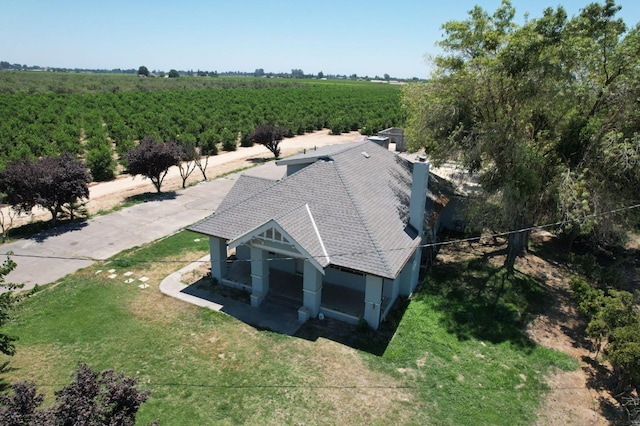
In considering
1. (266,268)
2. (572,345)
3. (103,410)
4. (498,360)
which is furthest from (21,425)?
(572,345)

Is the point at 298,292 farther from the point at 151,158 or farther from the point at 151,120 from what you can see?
the point at 151,120

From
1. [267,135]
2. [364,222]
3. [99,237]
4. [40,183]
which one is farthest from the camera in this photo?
[267,135]

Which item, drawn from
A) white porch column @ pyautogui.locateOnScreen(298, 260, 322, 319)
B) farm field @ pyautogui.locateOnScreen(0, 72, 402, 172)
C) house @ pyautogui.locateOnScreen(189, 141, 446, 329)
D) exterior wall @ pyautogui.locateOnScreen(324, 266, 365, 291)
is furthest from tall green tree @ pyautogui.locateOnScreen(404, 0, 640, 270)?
farm field @ pyautogui.locateOnScreen(0, 72, 402, 172)

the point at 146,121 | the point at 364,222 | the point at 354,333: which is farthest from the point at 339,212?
the point at 146,121

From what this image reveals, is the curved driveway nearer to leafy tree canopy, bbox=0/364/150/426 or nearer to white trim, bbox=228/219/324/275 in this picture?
white trim, bbox=228/219/324/275

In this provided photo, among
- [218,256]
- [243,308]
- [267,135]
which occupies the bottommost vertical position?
[243,308]

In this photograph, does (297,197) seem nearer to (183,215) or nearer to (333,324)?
(333,324)
